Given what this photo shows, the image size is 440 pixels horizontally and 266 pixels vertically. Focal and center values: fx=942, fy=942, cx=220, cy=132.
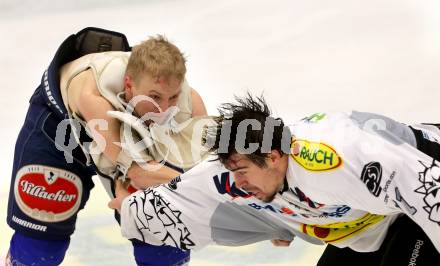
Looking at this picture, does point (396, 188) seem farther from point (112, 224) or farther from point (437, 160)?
point (112, 224)

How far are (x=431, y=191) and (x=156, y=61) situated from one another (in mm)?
794

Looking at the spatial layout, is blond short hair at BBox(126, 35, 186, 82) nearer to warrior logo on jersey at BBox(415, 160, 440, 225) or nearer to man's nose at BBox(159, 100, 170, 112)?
man's nose at BBox(159, 100, 170, 112)

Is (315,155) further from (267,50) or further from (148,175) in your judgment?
(267,50)

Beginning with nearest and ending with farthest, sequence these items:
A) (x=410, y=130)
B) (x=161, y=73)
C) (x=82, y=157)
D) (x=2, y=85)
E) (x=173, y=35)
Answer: (x=410, y=130), (x=161, y=73), (x=82, y=157), (x=2, y=85), (x=173, y=35)

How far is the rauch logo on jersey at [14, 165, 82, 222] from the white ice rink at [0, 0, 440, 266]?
17.7 inches

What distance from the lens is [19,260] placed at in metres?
2.42

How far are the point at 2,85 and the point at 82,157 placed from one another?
5.00 feet

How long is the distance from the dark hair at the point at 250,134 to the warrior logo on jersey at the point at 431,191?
0.87 ft

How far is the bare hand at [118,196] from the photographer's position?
2229mm

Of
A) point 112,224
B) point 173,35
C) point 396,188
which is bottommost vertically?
point 112,224

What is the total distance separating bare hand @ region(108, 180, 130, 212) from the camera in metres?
2.23

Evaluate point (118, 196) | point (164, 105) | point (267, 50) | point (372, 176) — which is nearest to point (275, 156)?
point (372, 176)

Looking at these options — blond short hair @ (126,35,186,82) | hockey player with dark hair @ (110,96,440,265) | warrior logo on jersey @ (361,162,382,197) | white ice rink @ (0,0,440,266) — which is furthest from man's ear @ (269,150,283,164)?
white ice rink @ (0,0,440,266)

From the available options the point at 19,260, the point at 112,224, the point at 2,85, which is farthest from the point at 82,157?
the point at 2,85
